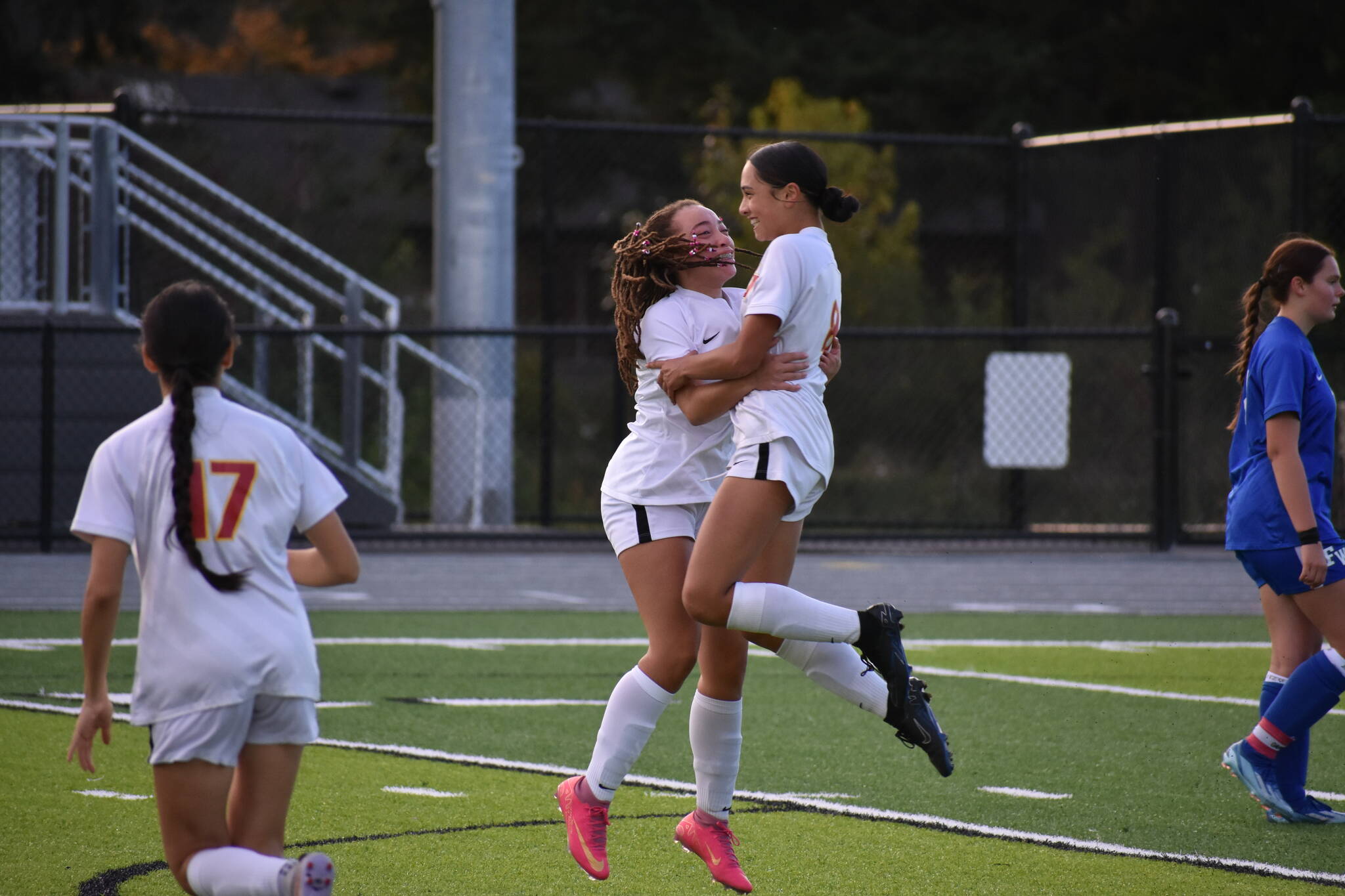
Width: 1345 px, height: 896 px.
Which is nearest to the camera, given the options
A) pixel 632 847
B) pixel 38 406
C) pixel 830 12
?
pixel 632 847

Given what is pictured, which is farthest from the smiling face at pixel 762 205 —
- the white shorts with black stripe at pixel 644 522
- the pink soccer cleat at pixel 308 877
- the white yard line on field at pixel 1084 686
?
the white yard line on field at pixel 1084 686

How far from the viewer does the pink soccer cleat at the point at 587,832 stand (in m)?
4.60

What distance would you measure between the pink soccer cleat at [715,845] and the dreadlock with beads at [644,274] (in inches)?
51.1

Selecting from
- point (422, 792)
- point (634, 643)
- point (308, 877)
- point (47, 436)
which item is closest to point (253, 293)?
point (47, 436)

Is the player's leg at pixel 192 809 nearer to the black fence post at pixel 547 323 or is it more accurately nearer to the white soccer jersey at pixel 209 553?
the white soccer jersey at pixel 209 553

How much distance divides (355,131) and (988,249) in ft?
40.4

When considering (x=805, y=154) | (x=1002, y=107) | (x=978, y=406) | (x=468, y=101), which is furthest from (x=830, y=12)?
(x=805, y=154)

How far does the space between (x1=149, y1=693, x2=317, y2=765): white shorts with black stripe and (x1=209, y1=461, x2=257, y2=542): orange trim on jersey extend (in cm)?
34

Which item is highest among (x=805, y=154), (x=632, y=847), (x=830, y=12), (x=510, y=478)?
(x=830, y=12)

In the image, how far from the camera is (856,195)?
20.9 meters

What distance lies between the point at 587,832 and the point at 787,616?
0.79m

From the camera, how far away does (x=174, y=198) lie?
14.5 meters

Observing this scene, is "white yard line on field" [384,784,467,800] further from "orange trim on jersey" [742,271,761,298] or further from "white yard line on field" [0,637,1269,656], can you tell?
"white yard line on field" [0,637,1269,656]

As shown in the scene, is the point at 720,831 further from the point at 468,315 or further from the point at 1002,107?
the point at 1002,107
